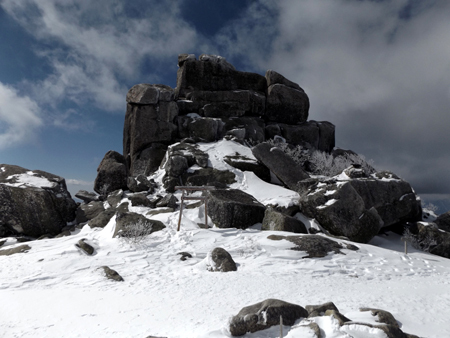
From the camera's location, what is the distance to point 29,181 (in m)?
Result: 21.0

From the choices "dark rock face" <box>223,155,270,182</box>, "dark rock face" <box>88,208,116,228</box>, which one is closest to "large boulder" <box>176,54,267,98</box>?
"dark rock face" <box>223,155,270,182</box>

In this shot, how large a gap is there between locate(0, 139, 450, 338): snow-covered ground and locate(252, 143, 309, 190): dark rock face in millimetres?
9435

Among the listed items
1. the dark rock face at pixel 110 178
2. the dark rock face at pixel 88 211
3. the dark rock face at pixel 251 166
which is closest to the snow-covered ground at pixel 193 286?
the dark rock face at pixel 88 211

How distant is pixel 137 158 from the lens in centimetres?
3331

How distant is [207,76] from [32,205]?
27.4 m

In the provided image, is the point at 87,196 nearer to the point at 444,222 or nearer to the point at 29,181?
the point at 29,181

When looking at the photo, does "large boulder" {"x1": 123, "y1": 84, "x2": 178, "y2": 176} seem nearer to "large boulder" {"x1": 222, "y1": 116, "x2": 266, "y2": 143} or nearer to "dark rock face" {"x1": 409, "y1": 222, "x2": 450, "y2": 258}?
"large boulder" {"x1": 222, "y1": 116, "x2": 266, "y2": 143}

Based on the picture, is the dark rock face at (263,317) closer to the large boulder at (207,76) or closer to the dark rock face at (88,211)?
the dark rock face at (88,211)

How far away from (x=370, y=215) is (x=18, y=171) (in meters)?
24.9

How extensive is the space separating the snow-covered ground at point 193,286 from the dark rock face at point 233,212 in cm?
109

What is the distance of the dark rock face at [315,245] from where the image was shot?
451 inches

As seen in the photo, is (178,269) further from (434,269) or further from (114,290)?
(434,269)

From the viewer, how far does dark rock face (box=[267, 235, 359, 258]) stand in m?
11.5

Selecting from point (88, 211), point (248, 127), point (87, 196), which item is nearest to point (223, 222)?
point (88, 211)
